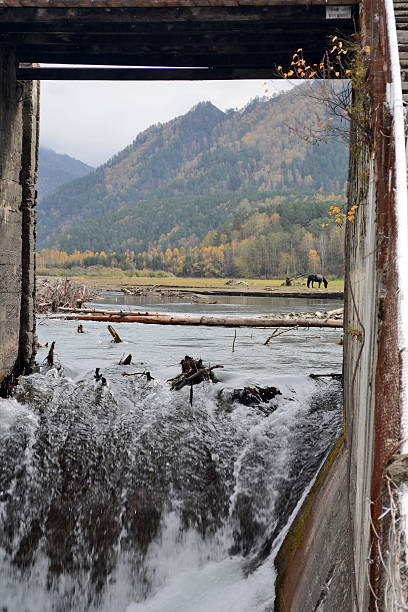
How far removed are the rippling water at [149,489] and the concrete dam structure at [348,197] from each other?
0.74 metres

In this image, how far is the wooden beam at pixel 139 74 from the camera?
9.78 meters

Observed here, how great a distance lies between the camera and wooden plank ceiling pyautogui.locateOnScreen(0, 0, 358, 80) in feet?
25.1

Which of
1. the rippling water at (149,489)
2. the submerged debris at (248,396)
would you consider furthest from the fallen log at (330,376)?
the submerged debris at (248,396)

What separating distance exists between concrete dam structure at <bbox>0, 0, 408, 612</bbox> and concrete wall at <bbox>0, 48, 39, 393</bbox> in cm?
3

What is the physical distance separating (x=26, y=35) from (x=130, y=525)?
7.54 metres

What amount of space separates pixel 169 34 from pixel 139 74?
151 centimetres

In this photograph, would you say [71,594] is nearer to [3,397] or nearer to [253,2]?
[3,397]

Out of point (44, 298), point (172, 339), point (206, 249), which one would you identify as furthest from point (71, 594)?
point (206, 249)

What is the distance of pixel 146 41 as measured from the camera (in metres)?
8.86

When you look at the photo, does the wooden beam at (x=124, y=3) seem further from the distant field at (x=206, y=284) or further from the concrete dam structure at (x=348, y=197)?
the distant field at (x=206, y=284)

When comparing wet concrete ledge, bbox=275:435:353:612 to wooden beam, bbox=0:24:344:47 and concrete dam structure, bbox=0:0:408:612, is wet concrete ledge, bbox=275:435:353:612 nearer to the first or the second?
concrete dam structure, bbox=0:0:408:612

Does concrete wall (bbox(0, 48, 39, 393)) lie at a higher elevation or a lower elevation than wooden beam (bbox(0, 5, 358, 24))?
lower

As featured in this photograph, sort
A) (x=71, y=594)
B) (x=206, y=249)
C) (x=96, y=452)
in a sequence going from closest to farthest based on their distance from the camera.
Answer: (x=71, y=594) → (x=96, y=452) → (x=206, y=249)

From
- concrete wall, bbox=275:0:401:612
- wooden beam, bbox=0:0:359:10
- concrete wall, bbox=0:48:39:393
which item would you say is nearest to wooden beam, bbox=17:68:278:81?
concrete wall, bbox=0:48:39:393
